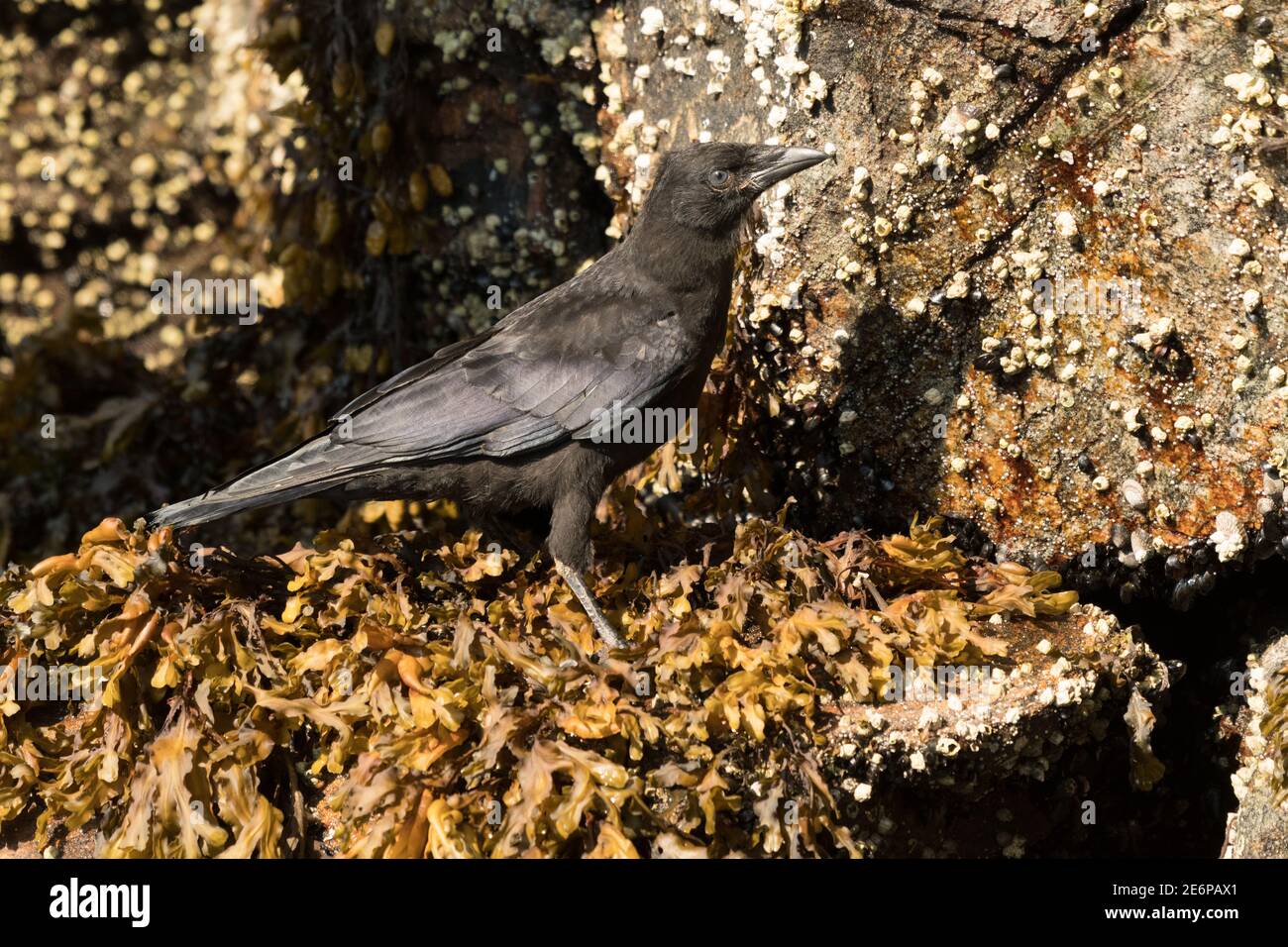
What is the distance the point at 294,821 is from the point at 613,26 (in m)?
3.55

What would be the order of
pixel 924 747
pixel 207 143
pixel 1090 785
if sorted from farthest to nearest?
pixel 207 143, pixel 1090 785, pixel 924 747

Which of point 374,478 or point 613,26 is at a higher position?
point 613,26

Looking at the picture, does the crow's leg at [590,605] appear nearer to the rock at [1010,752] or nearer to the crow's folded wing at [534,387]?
the crow's folded wing at [534,387]

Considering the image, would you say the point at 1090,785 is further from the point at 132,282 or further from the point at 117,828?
the point at 132,282

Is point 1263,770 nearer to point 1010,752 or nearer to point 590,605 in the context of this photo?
point 1010,752

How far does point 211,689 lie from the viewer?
13.7 ft

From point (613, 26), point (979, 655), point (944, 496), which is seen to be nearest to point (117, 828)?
point (979, 655)

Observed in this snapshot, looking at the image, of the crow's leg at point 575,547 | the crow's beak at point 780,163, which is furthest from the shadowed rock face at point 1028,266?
the crow's leg at point 575,547

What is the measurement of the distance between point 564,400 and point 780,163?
1121mm

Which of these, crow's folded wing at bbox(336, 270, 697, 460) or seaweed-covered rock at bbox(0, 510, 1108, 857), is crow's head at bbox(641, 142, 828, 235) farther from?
seaweed-covered rock at bbox(0, 510, 1108, 857)

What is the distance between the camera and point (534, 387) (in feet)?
15.0

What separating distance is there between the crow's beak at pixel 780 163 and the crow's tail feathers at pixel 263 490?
5.77ft

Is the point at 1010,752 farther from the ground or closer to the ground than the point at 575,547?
closer to the ground

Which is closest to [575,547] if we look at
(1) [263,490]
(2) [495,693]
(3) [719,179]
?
(2) [495,693]
